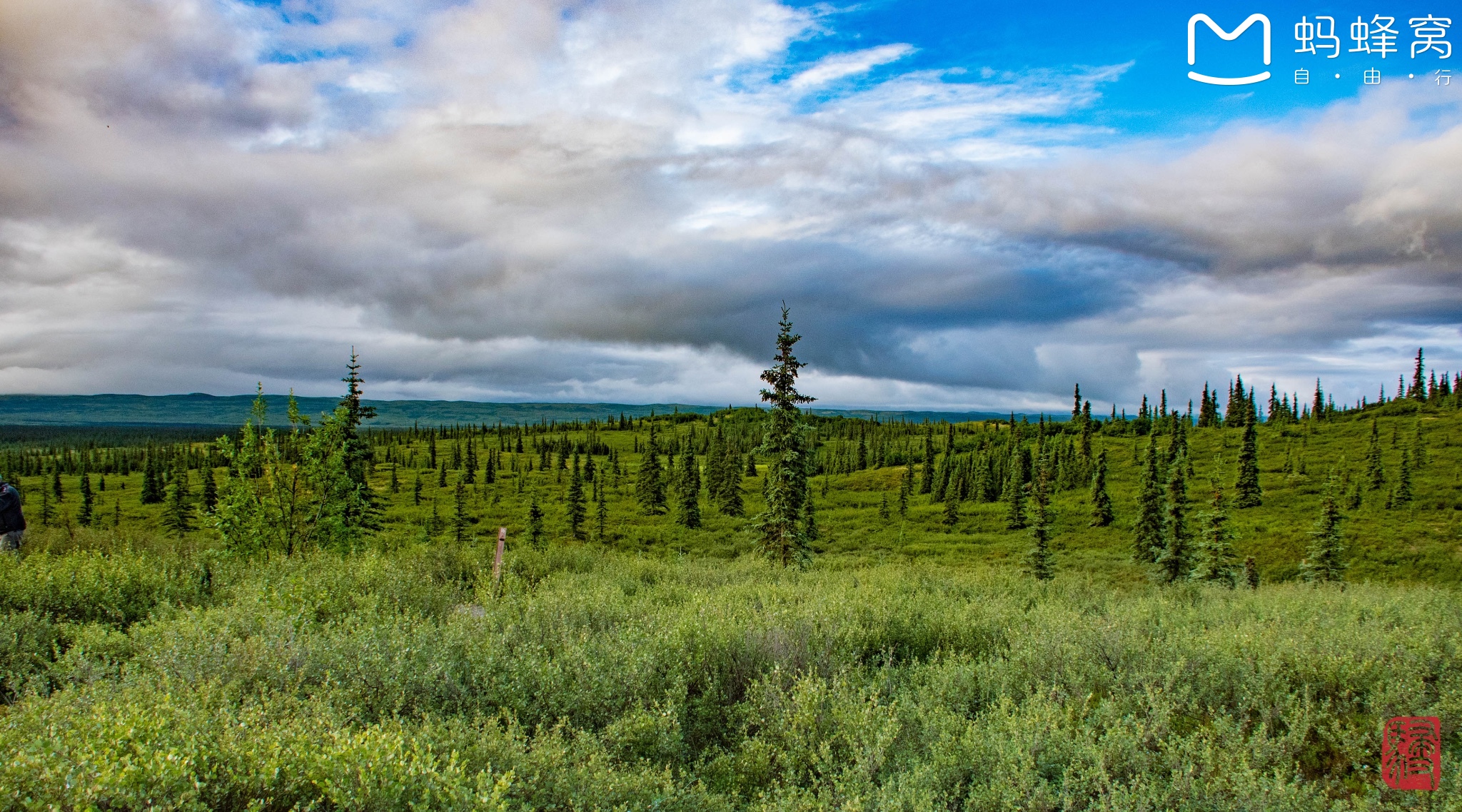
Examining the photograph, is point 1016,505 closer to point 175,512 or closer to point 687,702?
point 687,702

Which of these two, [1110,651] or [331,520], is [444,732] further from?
[331,520]

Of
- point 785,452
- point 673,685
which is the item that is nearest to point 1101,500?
point 785,452

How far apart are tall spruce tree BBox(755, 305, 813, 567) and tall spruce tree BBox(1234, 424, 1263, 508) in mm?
83798

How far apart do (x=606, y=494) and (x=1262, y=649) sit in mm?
115406

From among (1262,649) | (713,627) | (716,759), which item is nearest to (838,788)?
(716,759)

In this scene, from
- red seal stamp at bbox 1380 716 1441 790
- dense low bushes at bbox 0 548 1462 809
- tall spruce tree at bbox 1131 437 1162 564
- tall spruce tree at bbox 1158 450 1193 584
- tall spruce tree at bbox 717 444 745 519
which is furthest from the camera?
tall spruce tree at bbox 717 444 745 519

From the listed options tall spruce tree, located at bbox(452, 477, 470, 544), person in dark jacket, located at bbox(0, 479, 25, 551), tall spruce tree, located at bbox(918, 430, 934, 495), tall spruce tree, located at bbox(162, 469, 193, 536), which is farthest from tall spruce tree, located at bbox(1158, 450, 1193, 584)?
tall spruce tree, located at bbox(162, 469, 193, 536)

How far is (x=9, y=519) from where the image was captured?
14320mm

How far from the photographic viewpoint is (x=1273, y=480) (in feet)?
311

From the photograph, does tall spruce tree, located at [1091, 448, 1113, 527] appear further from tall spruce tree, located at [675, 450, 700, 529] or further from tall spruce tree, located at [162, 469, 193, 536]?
tall spruce tree, located at [162, 469, 193, 536]

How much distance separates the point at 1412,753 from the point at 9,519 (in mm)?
23383

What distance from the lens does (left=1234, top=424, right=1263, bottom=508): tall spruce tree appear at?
283ft

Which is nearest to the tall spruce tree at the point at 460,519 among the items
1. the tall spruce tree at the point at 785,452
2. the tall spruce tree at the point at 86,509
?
the tall spruce tree at the point at 86,509

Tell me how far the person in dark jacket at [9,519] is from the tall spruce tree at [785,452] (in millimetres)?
22073
